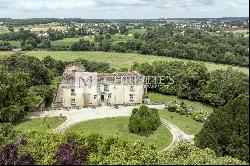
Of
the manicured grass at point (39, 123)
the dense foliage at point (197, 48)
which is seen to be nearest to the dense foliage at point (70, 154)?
the manicured grass at point (39, 123)

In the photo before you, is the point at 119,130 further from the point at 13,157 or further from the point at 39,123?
the point at 13,157

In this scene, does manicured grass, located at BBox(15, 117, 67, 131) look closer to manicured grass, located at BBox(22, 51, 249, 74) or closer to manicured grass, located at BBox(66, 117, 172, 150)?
manicured grass, located at BBox(66, 117, 172, 150)

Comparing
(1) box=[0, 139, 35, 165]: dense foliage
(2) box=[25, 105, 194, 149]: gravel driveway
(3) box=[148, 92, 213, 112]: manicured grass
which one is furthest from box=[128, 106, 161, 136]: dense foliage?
(1) box=[0, 139, 35, 165]: dense foliage

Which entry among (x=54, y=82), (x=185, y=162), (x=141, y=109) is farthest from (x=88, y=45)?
(x=185, y=162)

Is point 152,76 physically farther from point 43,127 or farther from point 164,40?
point 164,40

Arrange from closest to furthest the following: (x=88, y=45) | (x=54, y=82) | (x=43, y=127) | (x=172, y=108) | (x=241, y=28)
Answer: (x=241, y=28), (x=43, y=127), (x=172, y=108), (x=54, y=82), (x=88, y=45)

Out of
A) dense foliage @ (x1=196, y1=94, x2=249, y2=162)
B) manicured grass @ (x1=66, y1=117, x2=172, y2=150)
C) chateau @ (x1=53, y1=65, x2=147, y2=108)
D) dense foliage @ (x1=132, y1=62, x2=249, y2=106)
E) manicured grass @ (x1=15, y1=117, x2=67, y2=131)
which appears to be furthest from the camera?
dense foliage @ (x1=132, y1=62, x2=249, y2=106)

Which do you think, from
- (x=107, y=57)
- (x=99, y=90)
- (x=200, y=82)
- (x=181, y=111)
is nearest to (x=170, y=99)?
(x=200, y=82)
